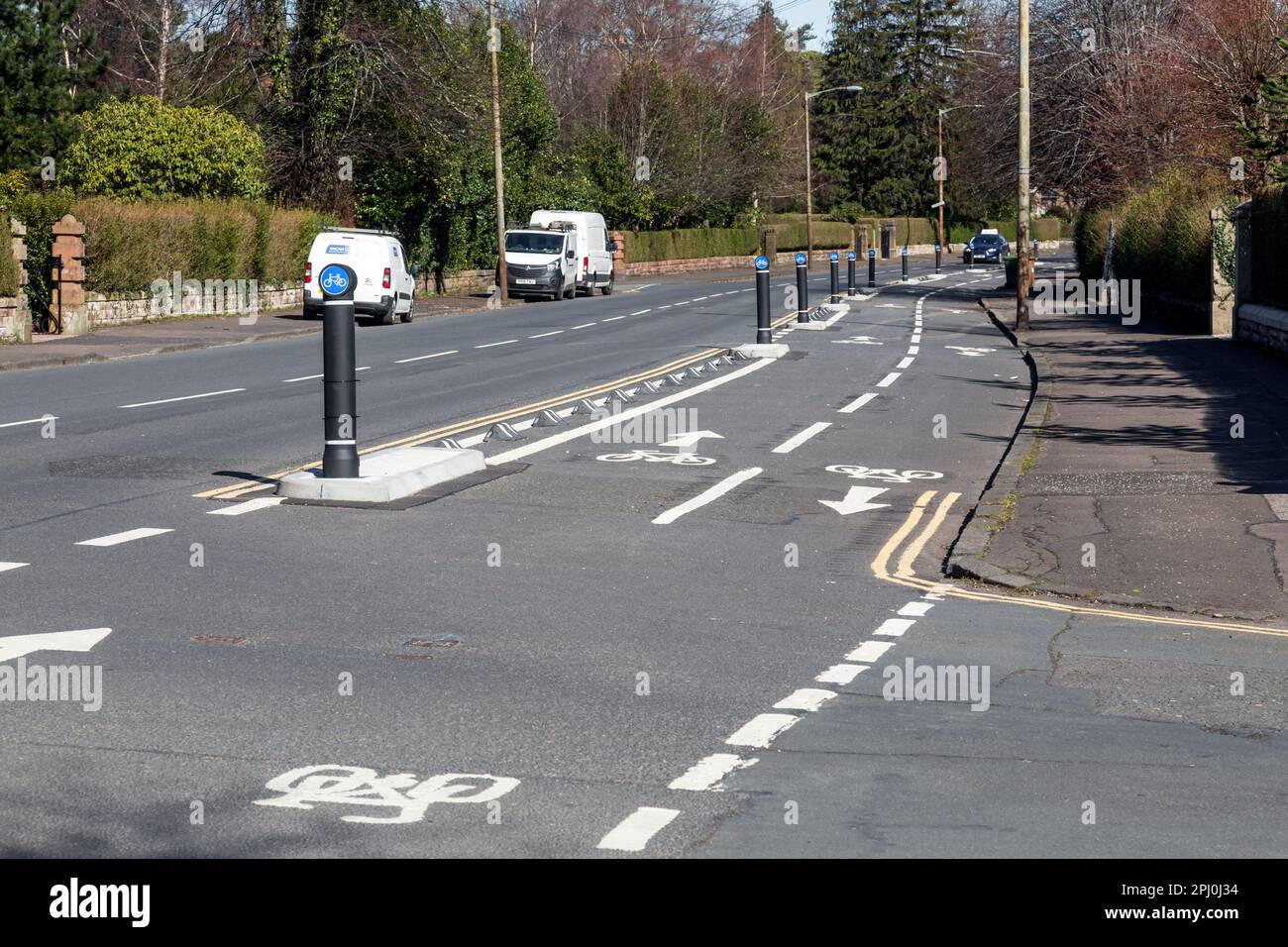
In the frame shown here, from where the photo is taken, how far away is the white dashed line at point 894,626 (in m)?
8.43

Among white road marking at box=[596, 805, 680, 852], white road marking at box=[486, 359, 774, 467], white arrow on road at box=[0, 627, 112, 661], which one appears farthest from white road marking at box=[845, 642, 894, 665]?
white road marking at box=[486, 359, 774, 467]

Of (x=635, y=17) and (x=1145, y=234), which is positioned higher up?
(x=635, y=17)

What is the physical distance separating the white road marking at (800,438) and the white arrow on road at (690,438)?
0.66m

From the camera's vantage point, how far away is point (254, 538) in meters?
10.3

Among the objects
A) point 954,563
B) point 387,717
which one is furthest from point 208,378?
point 387,717

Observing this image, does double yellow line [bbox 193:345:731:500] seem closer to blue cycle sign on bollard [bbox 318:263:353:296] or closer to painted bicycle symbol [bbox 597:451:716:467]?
blue cycle sign on bollard [bbox 318:263:353:296]

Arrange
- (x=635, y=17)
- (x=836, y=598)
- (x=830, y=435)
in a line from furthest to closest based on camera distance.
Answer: (x=635, y=17)
(x=830, y=435)
(x=836, y=598)

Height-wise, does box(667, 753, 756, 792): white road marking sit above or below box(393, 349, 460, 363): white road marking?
below

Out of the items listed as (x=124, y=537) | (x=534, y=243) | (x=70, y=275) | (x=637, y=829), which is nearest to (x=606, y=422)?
(x=124, y=537)

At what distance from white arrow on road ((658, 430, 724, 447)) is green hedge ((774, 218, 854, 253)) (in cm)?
7632

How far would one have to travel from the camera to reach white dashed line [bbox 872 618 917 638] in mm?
8430

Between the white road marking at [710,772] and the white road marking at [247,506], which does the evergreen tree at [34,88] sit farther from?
the white road marking at [710,772]

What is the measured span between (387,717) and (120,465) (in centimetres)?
758
